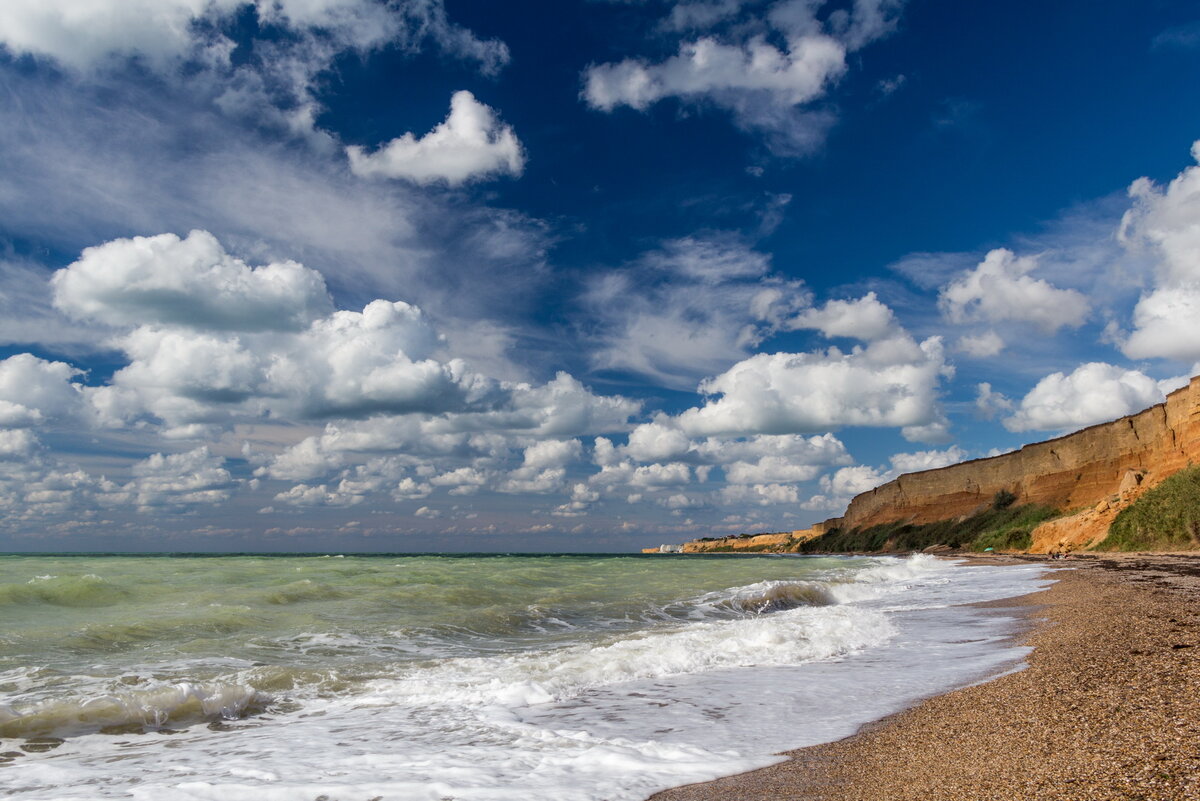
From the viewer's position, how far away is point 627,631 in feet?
36.8

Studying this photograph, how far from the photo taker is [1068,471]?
50.5 metres

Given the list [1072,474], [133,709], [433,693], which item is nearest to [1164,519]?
[1072,474]

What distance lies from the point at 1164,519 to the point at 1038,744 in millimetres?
30398

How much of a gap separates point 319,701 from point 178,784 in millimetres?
2406

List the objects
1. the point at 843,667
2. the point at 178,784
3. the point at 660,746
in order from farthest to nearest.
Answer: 1. the point at 843,667
2. the point at 660,746
3. the point at 178,784

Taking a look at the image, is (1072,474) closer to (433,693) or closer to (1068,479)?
(1068,479)

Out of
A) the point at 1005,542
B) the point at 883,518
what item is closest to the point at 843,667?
the point at 1005,542

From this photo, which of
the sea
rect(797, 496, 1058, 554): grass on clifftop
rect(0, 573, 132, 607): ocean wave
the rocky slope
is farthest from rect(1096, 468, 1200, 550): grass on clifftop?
rect(0, 573, 132, 607): ocean wave

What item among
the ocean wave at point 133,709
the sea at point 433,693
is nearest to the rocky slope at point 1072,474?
the sea at point 433,693

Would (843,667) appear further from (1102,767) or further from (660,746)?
(1102,767)

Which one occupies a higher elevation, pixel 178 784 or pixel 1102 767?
pixel 1102 767

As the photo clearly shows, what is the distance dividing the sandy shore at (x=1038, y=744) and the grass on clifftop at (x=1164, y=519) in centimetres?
2417

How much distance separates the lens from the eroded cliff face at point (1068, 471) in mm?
35125

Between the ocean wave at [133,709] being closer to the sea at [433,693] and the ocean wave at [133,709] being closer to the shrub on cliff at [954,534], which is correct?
Result: the sea at [433,693]
